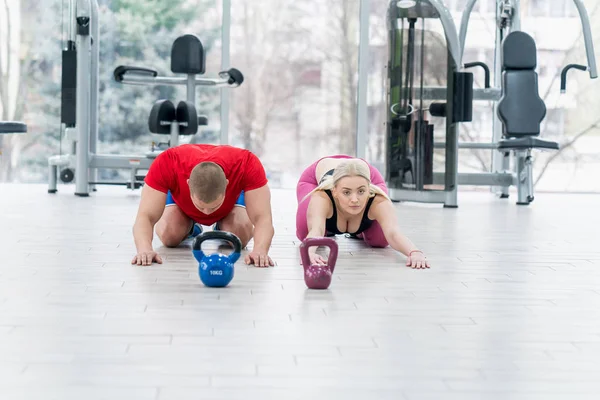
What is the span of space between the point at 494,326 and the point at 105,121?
7.61m

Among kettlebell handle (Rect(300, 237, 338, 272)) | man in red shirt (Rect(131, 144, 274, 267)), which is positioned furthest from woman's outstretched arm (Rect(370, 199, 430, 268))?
kettlebell handle (Rect(300, 237, 338, 272))

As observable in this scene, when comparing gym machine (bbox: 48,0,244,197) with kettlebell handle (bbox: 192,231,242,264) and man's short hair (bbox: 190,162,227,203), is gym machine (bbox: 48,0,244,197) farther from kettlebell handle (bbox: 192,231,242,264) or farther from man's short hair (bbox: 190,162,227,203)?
kettlebell handle (bbox: 192,231,242,264)

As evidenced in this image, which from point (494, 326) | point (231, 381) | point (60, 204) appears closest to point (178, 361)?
point (231, 381)

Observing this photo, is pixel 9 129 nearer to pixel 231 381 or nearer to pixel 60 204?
pixel 60 204

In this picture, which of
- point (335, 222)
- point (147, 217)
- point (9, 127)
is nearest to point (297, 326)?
point (147, 217)

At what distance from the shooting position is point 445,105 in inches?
274


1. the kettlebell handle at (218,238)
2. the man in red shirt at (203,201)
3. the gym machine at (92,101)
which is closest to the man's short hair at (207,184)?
the man in red shirt at (203,201)

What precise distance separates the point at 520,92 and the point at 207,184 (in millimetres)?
4937

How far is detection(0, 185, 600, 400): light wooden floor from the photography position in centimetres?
173

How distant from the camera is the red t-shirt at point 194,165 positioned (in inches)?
137

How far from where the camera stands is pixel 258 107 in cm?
948

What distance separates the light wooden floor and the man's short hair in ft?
1.04

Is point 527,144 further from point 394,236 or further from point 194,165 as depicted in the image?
point 194,165

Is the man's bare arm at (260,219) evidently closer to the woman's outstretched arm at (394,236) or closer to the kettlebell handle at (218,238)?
the kettlebell handle at (218,238)
